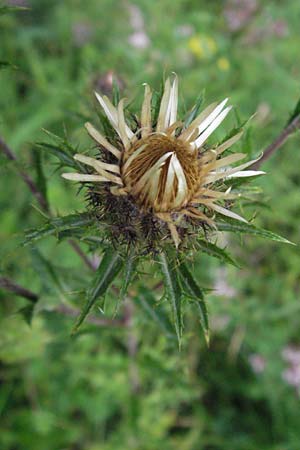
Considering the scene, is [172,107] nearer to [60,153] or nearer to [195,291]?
[60,153]

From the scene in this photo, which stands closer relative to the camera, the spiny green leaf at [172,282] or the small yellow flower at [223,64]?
the spiny green leaf at [172,282]

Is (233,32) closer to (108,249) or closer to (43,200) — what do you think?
(43,200)

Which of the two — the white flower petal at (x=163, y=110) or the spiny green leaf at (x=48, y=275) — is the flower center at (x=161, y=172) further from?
the spiny green leaf at (x=48, y=275)

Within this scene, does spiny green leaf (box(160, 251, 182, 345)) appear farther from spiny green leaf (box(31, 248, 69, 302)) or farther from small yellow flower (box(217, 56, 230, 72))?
small yellow flower (box(217, 56, 230, 72))

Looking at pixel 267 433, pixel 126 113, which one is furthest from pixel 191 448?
pixel 126 113

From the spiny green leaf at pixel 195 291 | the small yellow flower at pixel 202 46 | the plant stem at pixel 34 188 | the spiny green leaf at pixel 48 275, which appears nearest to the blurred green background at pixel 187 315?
the small yellow flower at pixel 202 46

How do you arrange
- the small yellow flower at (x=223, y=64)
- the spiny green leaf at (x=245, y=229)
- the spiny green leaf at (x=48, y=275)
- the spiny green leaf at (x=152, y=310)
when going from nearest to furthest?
the spiny green leaf at (x=245, y=229)
the spiny green leaf at (x=152, y=310)
the spiny green leaf at (x=48, y=275)
the small yellow flower at (x=223, y=64)

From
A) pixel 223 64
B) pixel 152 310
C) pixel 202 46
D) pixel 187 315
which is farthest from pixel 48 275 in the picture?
pixel 202 46
